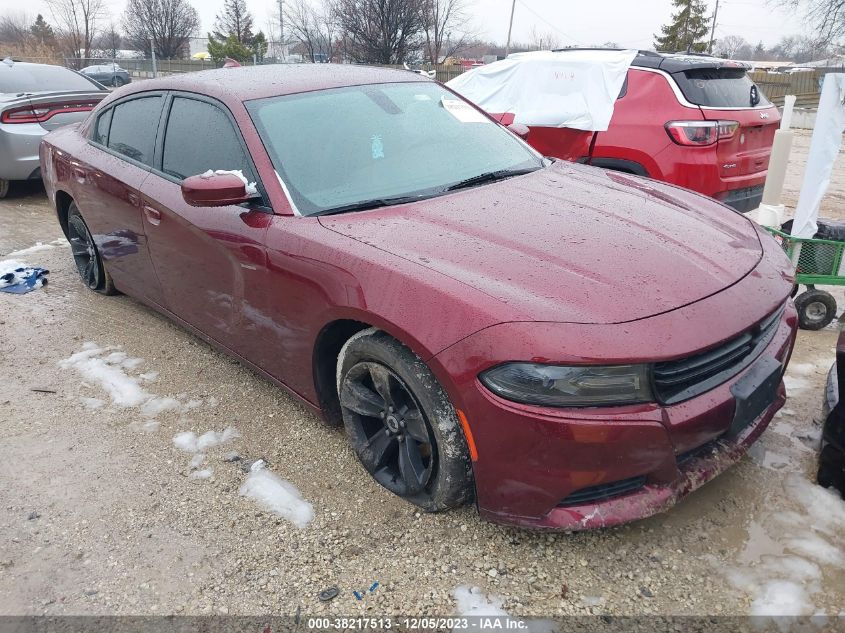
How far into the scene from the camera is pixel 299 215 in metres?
2.64

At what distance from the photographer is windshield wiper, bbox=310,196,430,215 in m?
2.65

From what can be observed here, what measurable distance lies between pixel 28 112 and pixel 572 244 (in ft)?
23.1

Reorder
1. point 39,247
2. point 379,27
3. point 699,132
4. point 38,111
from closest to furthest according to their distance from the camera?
point 699,132 → point 39,247 → point 38,111 → point 379,27

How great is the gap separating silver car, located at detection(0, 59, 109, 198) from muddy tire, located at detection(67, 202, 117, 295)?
2.67m

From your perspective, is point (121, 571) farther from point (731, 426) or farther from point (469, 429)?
point (731, 426)

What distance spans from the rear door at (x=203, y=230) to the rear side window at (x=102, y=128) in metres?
0.90

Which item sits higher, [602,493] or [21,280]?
[602,493]

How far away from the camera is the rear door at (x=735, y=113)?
16.5ft

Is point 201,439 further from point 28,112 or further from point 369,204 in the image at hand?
point 28,112

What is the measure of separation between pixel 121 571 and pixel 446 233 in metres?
1.68

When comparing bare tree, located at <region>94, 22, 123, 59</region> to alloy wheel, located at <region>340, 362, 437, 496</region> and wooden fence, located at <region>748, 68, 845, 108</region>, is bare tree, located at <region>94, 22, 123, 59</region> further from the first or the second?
alloy wheel, located at <region>340, 362, 437, 496</region>

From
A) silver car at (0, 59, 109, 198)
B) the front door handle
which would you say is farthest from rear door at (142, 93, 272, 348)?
silver car at (0, 59, 109, 198)

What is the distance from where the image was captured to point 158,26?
1945 inches

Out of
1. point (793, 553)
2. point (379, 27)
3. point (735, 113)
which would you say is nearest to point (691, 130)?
point (735, 113)
